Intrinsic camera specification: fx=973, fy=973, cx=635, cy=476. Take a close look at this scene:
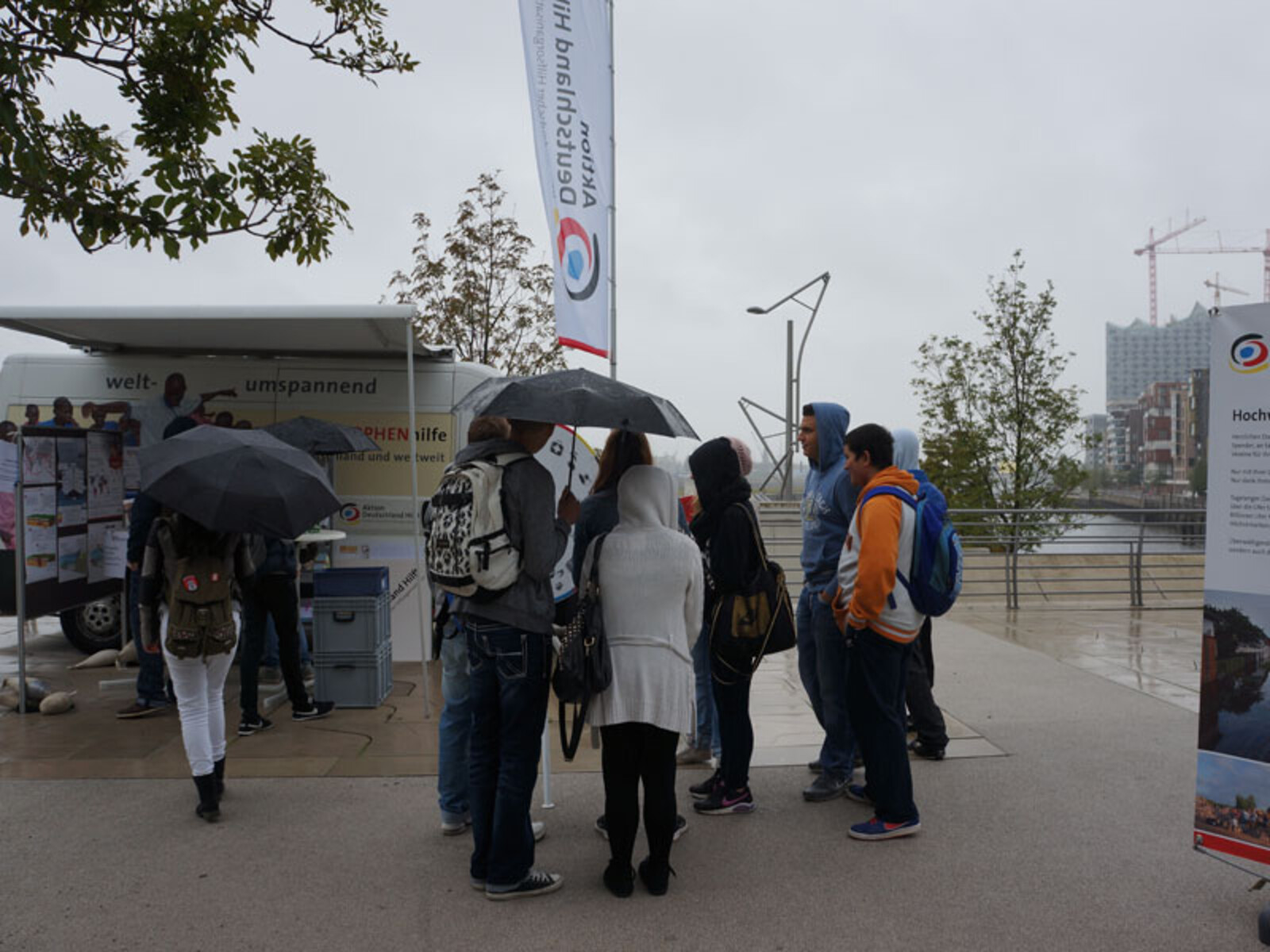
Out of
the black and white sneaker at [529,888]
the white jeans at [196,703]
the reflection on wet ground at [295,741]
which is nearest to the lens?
the black and white sneaker at [529,888]

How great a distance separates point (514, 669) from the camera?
3455mm

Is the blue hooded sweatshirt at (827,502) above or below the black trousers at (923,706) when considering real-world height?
above

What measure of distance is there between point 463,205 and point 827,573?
13.5 meters

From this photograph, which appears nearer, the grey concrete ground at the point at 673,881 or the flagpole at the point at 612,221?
the grey concrete ground at the point at 673,881

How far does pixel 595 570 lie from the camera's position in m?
3.57

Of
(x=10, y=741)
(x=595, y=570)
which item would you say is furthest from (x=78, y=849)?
(x=595, y=570)

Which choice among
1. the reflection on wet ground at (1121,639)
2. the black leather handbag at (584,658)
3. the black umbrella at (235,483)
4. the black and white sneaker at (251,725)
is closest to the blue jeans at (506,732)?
the black leather handbag at (584,658)

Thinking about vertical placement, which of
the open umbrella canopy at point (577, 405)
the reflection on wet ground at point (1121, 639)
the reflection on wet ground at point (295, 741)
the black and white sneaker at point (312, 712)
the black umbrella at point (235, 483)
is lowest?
the reflection on wet ground at point (1121, 639)

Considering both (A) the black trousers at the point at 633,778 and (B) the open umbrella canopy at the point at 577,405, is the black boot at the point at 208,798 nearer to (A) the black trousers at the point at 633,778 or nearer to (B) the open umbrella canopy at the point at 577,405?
(A) the black trousers at the point at 633,778

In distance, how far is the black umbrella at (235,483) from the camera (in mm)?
4105

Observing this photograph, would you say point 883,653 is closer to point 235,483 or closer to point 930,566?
point 930,566

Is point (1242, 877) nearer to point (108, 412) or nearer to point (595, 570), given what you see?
point (595, 570)

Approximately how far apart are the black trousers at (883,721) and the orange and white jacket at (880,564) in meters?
0.09

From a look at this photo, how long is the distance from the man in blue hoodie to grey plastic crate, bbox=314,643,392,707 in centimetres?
302
